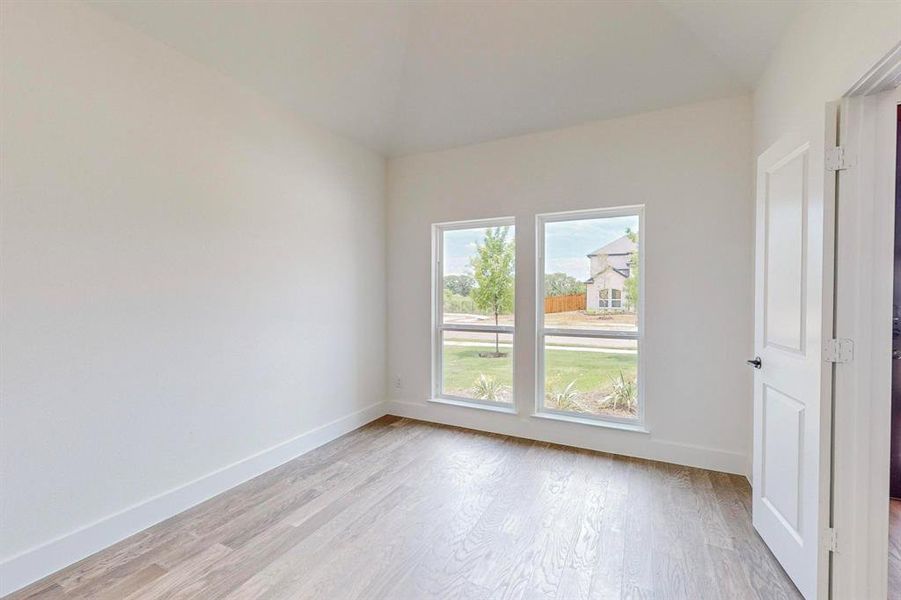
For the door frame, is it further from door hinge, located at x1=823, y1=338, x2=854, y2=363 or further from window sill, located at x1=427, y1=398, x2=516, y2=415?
window sill, located at x1=427, y1=398, x2=516, y2=415

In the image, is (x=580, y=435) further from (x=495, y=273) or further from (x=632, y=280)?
(x=495, y=273)

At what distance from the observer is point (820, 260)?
5.41 feet

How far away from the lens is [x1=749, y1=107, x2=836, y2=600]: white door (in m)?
1.64

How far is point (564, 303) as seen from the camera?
3.57 meters

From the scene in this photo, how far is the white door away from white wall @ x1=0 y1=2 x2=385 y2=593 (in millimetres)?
3100

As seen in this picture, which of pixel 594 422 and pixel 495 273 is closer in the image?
pixel 594 422

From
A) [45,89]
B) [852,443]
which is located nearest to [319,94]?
[45,89]

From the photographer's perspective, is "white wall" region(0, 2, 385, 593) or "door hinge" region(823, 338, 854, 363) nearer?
"door hinge" region(823, 338, 854, 363)

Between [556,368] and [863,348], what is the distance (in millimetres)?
2180

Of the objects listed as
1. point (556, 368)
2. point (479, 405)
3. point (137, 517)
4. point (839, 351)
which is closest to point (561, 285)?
point (556, 368)

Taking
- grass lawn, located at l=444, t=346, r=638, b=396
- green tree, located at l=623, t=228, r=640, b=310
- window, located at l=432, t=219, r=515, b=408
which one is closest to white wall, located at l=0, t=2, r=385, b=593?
window, located at l=432, t=219, r=515, b=408

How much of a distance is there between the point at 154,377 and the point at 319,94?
2297mm

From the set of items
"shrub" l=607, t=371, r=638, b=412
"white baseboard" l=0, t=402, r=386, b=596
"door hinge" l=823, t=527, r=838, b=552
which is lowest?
"white baseboard" l=0, t=402, r=386, b=596

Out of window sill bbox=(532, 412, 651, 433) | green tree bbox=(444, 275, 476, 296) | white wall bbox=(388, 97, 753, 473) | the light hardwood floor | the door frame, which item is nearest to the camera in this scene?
the door frame
